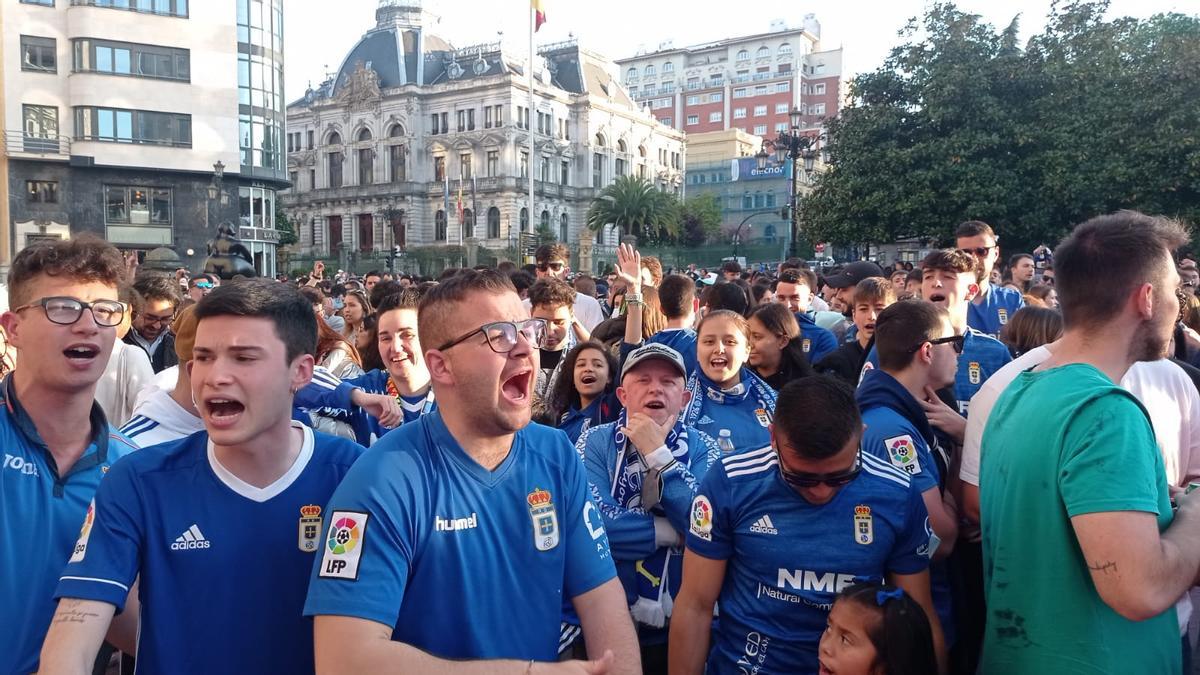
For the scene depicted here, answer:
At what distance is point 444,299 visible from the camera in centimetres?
249

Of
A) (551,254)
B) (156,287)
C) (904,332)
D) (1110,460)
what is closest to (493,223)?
(551,254)

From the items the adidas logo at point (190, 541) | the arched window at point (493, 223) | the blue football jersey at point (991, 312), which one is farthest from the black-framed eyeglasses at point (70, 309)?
the arched window at point (493, 223)

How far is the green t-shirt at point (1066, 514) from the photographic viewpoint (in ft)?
7.45

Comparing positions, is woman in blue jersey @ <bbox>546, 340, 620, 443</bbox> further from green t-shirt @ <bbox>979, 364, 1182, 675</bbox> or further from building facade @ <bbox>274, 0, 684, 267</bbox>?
building facade @ <bbox>274, 0, 684, 267</bbox>

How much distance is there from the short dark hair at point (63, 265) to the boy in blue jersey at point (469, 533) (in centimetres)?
149

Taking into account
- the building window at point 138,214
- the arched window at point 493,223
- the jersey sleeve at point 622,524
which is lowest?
the jersey sleeve at point 622,524

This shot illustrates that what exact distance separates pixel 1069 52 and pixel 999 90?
1906mm

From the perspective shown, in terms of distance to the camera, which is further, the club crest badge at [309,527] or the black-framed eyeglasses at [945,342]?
the black-framed eyeglasses at [945,342]

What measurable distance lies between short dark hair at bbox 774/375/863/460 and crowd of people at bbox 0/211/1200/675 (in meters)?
0.01

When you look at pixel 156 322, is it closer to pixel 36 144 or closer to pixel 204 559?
pixel 204 559

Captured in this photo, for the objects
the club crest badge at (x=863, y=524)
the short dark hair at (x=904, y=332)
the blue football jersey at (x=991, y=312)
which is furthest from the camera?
the blue football jersey at (x=991, y=312)

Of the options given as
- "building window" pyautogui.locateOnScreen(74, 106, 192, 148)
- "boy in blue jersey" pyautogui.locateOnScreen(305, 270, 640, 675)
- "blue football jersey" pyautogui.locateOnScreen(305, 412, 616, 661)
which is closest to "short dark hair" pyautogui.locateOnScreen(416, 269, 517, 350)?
"boy in blue jersey" pyautogui.locateOnScreen(305, 270, 640, 675)

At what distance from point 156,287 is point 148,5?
3954 cm

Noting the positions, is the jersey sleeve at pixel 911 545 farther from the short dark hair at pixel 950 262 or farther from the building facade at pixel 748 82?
the building facade at pixel 748 82
